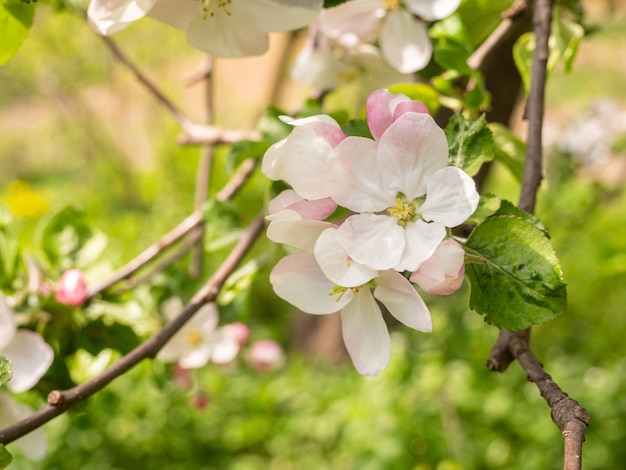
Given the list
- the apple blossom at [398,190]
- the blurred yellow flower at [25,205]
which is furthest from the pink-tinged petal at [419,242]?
the blurred yellow flower at [25,205]

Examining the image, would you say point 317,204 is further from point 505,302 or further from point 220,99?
point 220,99

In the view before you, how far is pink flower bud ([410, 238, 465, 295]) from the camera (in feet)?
1.12

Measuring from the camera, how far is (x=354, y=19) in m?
0.64

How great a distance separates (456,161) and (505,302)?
0.09 metres

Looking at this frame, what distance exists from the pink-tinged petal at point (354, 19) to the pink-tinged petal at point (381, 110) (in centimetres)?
27

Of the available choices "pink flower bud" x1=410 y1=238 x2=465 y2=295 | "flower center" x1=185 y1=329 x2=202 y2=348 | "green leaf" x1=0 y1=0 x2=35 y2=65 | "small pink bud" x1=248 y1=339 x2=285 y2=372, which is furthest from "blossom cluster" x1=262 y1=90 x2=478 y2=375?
"small pink bud" x1=248 y1=339 x2=285 y2=372

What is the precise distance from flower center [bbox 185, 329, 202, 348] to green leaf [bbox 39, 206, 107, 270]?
0.14m

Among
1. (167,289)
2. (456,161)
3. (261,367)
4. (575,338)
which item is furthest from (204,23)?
(575,338)

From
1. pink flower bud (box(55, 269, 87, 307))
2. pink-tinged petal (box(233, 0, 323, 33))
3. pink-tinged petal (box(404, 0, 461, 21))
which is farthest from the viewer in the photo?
pink flower bud (box(55, 269, 87, 307))

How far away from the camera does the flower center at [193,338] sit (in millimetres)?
817

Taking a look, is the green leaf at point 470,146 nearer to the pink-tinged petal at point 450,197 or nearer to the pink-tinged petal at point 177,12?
the pink-tinged petal at point 450,197

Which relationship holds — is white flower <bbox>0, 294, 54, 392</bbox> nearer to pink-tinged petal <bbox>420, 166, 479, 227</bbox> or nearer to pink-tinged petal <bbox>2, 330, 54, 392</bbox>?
pink-tinged petal <bbox>2, 330, 54, 392</bbox>

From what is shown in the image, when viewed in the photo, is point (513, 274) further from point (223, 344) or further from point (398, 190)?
point (223, 344)

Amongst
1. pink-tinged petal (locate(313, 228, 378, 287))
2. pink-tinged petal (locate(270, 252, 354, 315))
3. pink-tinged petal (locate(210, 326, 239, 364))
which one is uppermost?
pink-tinged petal (locate(313, 228, 378, 287))
